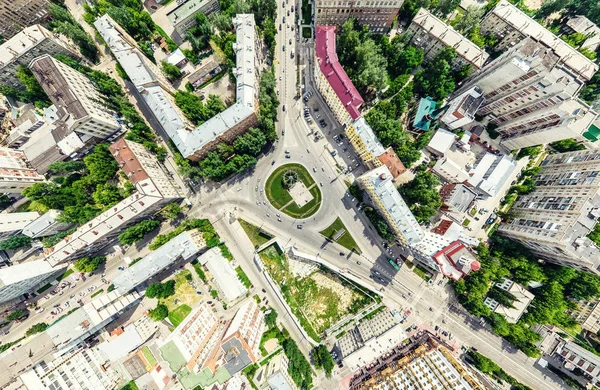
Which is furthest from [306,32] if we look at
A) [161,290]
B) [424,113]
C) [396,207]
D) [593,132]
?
[161,290]

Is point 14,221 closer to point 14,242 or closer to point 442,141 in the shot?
point 14,242

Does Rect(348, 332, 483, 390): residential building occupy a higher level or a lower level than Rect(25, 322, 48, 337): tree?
lower

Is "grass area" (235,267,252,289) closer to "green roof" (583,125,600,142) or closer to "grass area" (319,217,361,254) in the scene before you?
"grass area" (319,217,361,254)

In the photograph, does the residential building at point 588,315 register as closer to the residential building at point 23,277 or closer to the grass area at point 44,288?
the residential building at point 23,277

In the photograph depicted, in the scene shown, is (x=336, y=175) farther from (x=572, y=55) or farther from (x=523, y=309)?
(x=572, y=55)

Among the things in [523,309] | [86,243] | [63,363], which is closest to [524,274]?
[523,309]

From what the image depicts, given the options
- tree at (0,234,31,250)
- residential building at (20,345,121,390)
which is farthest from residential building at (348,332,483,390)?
tree at (0,234,31,250)

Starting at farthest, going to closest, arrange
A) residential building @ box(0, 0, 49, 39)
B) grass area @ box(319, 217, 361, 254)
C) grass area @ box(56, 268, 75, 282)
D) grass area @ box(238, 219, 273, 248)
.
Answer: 1. grass area @ box(238, 219, 273, 248)
2. grass area @ box(319, 217, 361, 254)
3. grass area @ box(56, 268, 75, 282)
4. residential building @ box(0, 0, 49, 39)
